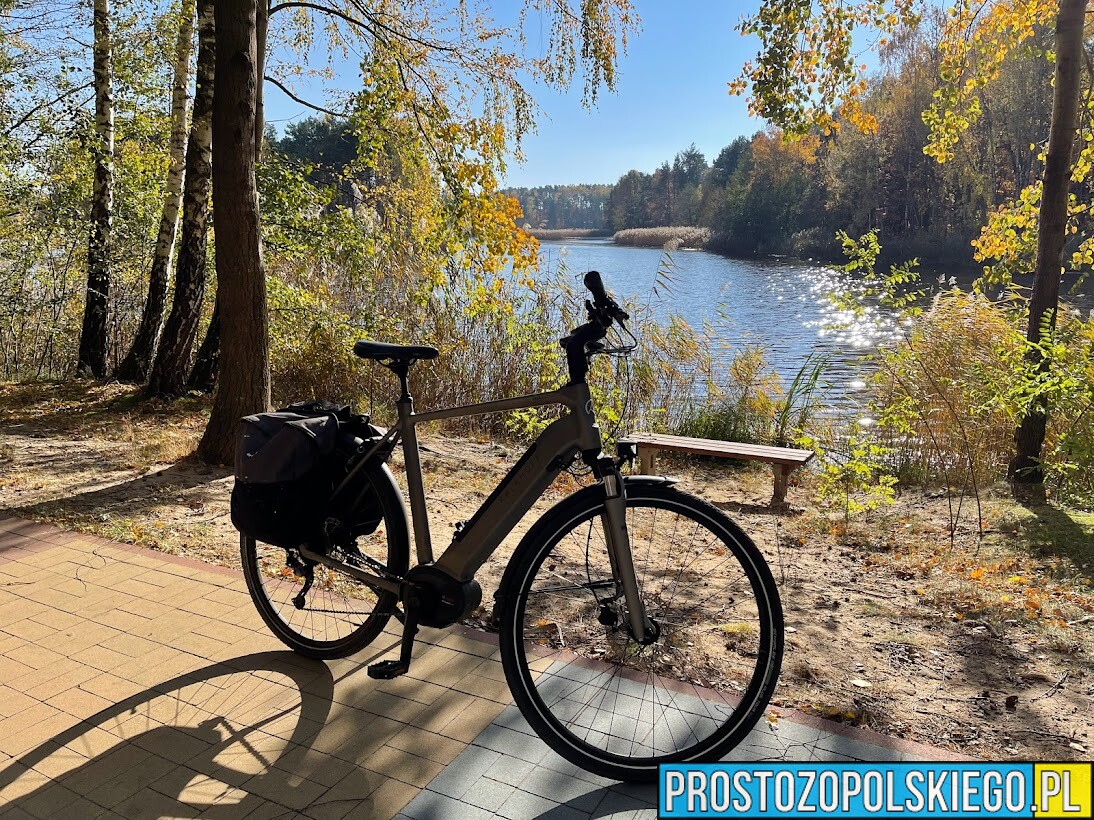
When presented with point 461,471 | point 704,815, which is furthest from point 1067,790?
point 461,471

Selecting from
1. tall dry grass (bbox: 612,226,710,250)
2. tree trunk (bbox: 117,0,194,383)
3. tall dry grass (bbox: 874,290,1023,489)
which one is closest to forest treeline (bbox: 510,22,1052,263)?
tall dry grass (bbox: 612,226,710,250)

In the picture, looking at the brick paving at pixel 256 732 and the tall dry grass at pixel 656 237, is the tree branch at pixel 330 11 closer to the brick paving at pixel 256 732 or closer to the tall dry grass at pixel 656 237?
the brick paving at pixel 256 732

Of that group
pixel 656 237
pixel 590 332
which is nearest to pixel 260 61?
pixel 590 332

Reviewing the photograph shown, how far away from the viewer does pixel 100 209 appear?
8.85 metres

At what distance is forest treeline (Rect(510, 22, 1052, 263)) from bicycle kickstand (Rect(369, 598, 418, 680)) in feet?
65.5

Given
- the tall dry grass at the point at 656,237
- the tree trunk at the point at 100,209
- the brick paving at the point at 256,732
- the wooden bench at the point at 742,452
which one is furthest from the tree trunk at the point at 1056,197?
the tall dry grass at the point at 656,237

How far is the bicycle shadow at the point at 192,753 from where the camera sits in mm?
2176

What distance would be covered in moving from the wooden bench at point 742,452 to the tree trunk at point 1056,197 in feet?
5.62

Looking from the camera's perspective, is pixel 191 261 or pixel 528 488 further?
pixel 191 261

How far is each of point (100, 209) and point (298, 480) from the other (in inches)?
306

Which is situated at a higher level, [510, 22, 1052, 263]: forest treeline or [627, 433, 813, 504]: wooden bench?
[510, 22, 1052, 263]: forest treeline

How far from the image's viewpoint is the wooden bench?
6.06 metres

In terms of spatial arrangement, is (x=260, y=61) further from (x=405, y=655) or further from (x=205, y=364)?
(x=405, y=655)

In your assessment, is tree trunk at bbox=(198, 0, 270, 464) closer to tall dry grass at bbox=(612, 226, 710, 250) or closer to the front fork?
the front fork
